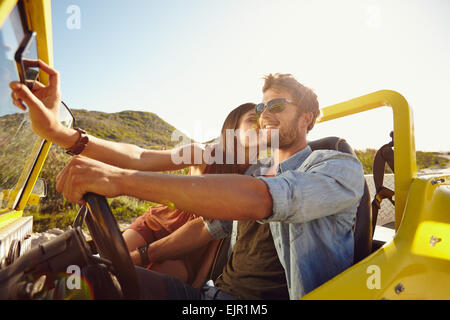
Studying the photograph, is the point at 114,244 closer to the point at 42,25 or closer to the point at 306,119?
the point at 42,25

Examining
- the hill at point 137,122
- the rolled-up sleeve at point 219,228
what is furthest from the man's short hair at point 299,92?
the hill at point 137,122

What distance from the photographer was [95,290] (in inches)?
34.1

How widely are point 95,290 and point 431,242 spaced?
1233mm

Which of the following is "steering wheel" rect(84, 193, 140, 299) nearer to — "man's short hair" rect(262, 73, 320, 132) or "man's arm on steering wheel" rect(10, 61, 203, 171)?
"man's arm on steering wheel" rect(10, 61, 203, 171)

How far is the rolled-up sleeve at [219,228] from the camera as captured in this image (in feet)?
6.13

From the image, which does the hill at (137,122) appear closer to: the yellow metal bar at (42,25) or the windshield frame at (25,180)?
the windshield frame at (25,180)

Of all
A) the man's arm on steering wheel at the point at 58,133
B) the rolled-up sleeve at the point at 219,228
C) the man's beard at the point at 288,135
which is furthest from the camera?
the rolled-up sleeve at the point at 219,228

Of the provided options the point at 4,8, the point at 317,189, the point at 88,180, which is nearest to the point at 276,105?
the point at 317,189

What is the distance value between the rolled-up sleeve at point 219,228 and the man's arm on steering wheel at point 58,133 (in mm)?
683

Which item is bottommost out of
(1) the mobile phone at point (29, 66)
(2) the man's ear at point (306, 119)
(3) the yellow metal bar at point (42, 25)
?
(2) the man's ear at point (306, 119)

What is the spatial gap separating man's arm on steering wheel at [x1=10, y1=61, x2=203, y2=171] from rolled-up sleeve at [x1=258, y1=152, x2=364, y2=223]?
1000 mm
